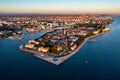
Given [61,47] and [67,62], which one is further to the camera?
[61,47]

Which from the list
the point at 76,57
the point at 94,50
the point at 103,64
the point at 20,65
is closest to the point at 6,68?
the point at 20,65

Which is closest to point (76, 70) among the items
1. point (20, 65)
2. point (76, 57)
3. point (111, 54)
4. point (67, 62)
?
point (67, 62)

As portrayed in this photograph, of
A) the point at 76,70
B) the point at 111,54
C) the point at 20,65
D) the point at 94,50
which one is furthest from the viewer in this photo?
the point at 94,50

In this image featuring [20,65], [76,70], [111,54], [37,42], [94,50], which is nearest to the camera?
[76,70]

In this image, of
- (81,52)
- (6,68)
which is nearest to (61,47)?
(81,52)

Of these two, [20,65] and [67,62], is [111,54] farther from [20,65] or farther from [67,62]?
[20,65]

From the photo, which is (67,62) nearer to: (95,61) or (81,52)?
(95,61)

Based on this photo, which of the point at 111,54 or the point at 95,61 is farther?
the point at 111,54

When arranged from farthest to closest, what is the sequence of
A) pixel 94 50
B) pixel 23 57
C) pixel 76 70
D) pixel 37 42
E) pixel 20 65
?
pixel 37 42, pixel 94 50, pixel 23 57, pixel 20 65, pixel 76 70

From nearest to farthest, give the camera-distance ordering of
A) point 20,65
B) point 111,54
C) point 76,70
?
point 76,70
point 20,65
point 111,54
